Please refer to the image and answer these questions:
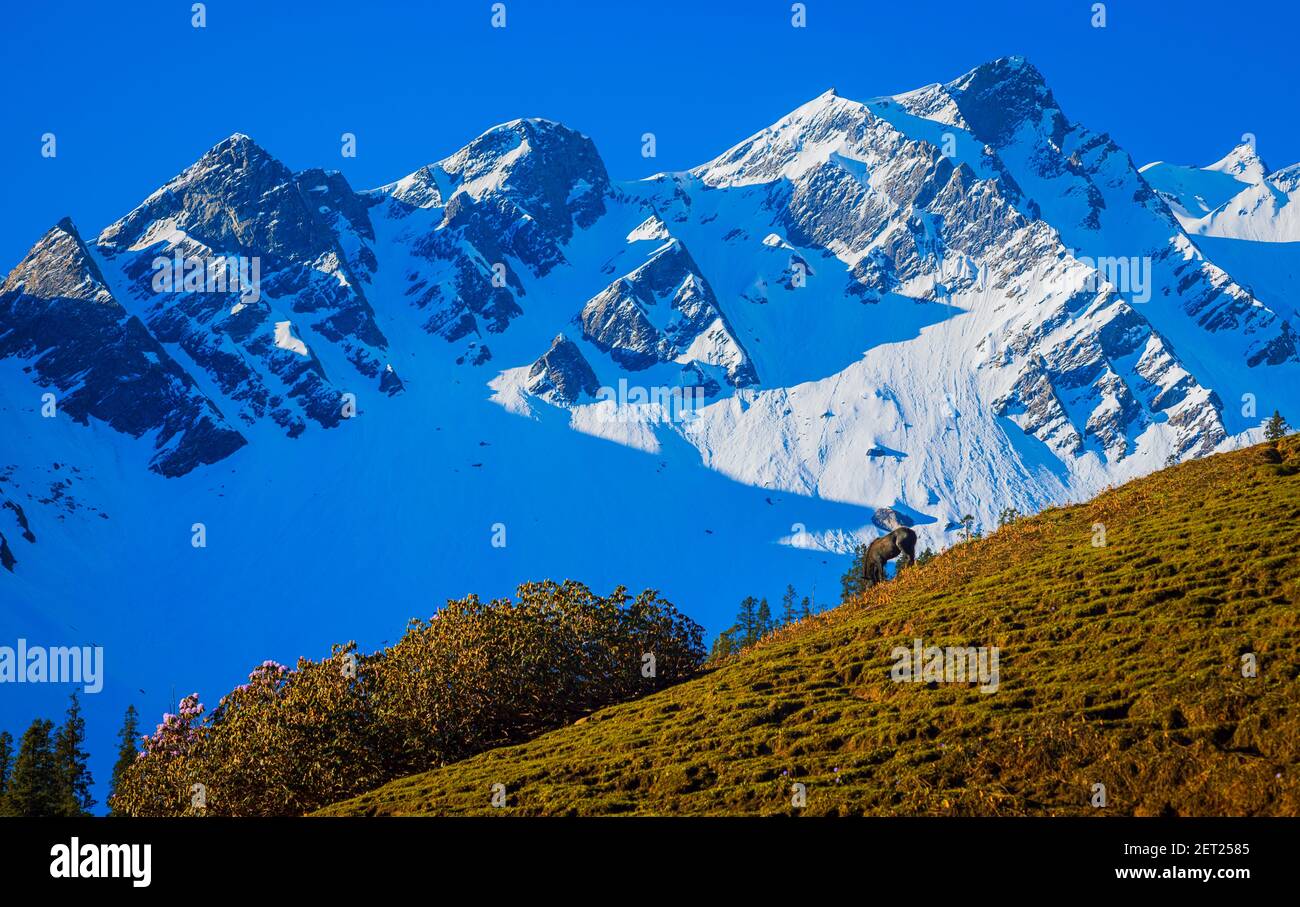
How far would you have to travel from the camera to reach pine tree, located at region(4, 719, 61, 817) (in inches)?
2581

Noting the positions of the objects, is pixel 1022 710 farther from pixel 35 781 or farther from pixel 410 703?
pixel 35 781

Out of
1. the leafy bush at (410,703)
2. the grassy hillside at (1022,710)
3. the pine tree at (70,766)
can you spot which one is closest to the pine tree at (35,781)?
the pine tree at (70,766)

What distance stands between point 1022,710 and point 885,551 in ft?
101

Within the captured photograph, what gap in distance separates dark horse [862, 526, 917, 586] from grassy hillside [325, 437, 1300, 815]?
10.2 metres

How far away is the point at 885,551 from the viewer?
60344 millimetres

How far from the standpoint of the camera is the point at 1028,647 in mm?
35094

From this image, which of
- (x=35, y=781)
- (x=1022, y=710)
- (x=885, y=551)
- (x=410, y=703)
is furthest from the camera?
(x=35, y=781)

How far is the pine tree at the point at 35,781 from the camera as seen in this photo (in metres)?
65.6

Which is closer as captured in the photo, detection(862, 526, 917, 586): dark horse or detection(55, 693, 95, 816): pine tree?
detection(862, 526, 917, 586): dark horse

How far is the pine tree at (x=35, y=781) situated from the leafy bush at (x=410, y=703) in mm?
21650

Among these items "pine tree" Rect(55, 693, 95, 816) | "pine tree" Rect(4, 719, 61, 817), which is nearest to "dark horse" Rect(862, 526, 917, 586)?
"pine tree" Rect(4, 719, 61, 817)

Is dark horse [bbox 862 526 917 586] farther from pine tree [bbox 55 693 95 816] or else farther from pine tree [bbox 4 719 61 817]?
pine tree [bbox 55 693 95 816]

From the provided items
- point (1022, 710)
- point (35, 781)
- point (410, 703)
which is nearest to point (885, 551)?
point (410, 703)
